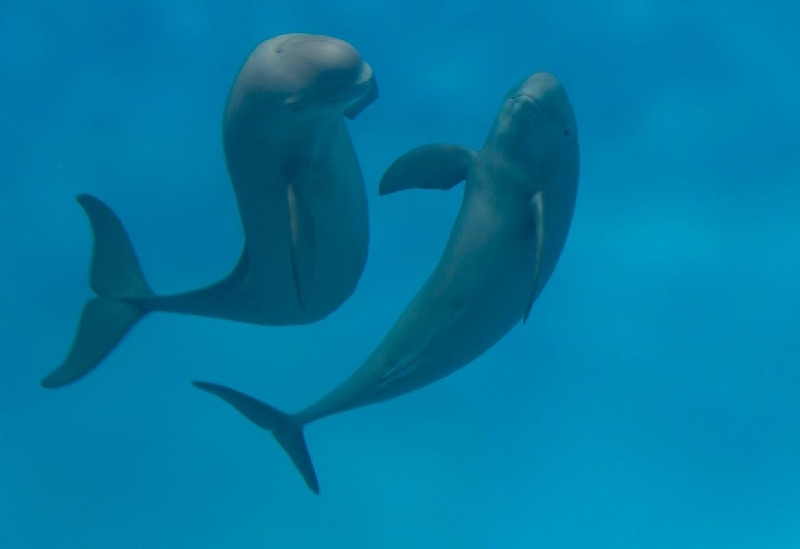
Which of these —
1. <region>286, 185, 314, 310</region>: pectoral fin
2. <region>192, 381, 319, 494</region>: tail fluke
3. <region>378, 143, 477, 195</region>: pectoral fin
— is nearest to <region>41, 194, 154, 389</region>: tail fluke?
<region>192, 381, 319, 494</region>: tail fluke

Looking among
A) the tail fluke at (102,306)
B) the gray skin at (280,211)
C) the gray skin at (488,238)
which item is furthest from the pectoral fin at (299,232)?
the tail fluke at (102,306)

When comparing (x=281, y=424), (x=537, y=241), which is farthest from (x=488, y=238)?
(x=281, y=424)

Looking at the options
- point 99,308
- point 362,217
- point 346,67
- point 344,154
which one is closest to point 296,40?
point 346,67

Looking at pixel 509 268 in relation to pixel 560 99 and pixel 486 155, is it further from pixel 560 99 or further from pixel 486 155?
pixel 560 99

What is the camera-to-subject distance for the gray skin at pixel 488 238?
15.5 ft

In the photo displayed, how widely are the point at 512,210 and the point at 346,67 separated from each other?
1405 mm

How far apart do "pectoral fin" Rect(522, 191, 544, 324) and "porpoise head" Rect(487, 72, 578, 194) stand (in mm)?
130

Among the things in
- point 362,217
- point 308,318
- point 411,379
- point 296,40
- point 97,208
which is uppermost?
point 296,40

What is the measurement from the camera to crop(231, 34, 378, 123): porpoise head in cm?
450

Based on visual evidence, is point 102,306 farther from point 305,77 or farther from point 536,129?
point 536,129

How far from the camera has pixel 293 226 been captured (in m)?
5.16

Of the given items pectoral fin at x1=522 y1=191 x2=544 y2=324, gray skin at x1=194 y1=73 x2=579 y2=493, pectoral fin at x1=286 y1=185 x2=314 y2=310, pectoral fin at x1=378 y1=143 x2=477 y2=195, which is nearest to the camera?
pectoral fin at x1=522 y1=191 x2=544 y2=324

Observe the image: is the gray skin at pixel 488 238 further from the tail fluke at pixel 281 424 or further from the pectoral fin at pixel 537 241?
the tail fluke at pixel 281 424

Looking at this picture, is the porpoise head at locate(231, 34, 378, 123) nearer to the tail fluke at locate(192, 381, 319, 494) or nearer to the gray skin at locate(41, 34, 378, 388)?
the gray skin at locate(41, 34, 378, 388)
